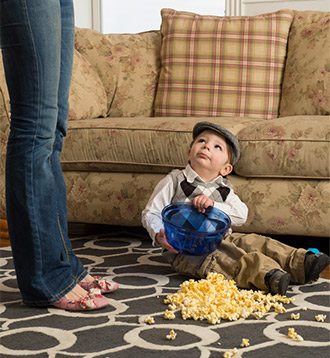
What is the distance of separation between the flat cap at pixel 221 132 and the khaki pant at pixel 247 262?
33 cm

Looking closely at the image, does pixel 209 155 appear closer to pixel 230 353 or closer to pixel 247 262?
pixel 247 262

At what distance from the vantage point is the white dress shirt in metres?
1.99

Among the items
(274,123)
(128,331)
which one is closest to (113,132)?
(274,123)

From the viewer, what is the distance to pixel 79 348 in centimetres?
128

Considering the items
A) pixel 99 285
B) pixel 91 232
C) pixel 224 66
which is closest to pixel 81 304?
pixel 99 285

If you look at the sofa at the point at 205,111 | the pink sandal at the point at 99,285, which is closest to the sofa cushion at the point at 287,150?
the sofa at the point at 205,111

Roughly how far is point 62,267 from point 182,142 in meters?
0.96

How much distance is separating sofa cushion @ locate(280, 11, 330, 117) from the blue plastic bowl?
46.9 inches

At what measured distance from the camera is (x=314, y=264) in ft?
5.82

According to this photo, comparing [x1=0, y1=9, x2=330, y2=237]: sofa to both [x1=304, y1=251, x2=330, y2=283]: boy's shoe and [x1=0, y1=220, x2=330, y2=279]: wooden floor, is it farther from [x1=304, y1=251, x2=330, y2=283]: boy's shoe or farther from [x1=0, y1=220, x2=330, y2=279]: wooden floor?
[x1=304, y1=251, x2=330, y2=283]: boy's shoe

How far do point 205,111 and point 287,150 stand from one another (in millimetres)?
898

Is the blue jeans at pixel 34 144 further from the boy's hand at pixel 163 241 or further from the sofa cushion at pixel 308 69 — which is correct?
the sofa cushion at pixel 308 69

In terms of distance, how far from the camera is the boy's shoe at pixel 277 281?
5.46 ft

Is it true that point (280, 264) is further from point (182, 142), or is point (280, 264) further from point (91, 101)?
point (91, 101)
